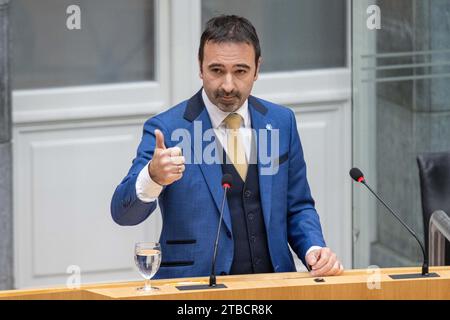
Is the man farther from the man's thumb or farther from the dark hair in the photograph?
the man's thumb

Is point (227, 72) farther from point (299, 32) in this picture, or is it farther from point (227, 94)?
point (299, 32)

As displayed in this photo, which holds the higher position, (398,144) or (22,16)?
(22,16)

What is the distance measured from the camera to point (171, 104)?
695 cm

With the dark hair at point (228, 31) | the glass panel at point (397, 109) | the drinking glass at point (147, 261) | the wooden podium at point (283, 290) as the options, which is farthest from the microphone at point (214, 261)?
the glass panel at point (397, 109)

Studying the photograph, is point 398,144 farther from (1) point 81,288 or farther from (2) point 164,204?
(1) point 81,288

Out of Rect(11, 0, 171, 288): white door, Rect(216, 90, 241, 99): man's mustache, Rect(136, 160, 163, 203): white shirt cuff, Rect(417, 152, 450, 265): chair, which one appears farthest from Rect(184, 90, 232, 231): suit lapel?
Rect(11, 0, 171, 288): white door

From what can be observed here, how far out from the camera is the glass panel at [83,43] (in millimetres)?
6711

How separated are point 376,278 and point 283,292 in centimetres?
31

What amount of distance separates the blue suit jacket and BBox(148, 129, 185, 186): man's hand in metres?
0.23

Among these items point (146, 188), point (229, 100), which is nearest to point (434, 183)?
point (229, 100)

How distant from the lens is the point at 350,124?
722 centimetres

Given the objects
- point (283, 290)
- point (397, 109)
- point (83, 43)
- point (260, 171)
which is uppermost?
point (83, 43)

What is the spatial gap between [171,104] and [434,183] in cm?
184
